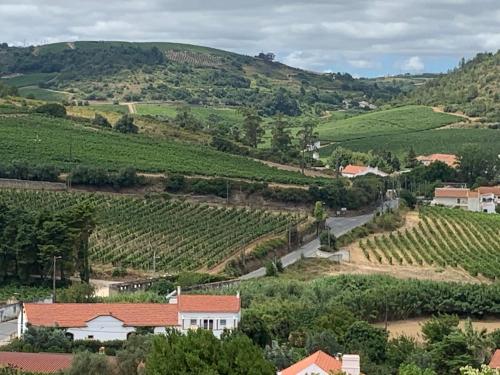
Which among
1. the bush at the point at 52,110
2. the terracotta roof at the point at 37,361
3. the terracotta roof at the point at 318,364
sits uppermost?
the bush at the point at 52,110

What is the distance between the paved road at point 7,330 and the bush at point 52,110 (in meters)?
66.4

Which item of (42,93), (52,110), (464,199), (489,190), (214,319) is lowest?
(464,199)

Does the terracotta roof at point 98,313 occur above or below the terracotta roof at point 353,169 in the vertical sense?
above

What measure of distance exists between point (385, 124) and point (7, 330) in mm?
121136

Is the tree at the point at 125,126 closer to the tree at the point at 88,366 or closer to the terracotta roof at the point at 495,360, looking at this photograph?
the terracotta roof at the point at 495,360

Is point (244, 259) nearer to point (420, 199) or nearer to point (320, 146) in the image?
point (420, 199)

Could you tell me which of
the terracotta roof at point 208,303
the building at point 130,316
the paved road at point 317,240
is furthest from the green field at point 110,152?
the terracotta roof at point 208,303

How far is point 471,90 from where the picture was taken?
17975cm

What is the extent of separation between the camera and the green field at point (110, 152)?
9388 centimetres

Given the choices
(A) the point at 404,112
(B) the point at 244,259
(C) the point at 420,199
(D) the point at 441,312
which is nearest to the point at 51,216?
(B) the point at 244,259

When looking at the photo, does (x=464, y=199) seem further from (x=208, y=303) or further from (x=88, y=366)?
(x=88, y=366)

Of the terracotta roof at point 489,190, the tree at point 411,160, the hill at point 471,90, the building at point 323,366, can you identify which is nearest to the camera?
the building at point 323,366

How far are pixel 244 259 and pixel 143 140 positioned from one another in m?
40.3

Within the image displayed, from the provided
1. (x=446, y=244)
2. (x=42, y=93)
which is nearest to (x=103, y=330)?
(x=446, y=244)
